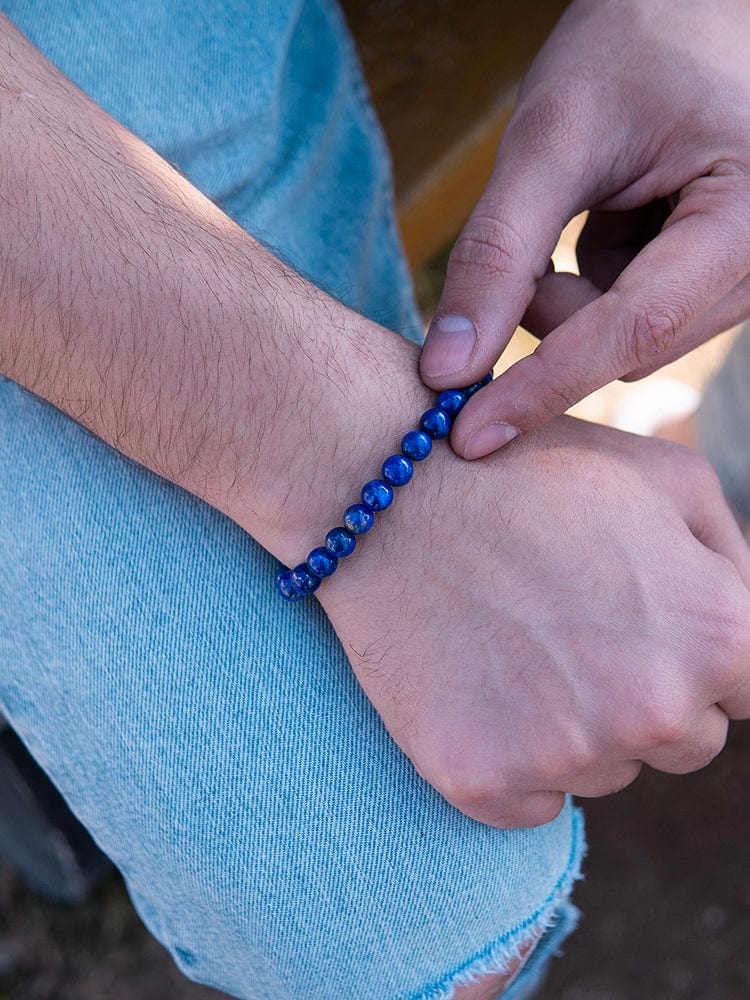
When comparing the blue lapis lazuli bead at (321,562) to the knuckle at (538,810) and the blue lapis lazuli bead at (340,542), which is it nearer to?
the blue lapis lazuli bead at (340,542)

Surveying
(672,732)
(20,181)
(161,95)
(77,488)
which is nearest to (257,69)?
(161,95)

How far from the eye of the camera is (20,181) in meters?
0.87

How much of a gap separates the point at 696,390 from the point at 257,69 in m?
1.55

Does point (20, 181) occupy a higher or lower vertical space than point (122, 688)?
higher

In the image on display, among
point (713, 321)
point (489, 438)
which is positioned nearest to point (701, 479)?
point (713, 321)

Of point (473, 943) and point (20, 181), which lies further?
point (473, 943)

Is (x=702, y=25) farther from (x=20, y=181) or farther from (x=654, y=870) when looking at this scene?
(x=654, y=870)

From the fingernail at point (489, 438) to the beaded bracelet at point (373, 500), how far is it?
31mm

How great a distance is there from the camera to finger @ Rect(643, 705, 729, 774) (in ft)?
3.20

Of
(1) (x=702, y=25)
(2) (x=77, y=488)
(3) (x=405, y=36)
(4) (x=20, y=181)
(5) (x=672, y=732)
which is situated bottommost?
(2) (x=77, y=488)

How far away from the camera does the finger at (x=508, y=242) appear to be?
1.00 metres

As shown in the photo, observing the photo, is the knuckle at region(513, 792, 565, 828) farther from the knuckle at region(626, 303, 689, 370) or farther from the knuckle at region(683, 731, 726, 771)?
the knuckle at region(626, 303, 689, 370)

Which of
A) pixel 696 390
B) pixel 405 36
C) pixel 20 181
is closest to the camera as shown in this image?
pixel 20 181

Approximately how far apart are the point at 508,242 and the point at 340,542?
1.20 feet
